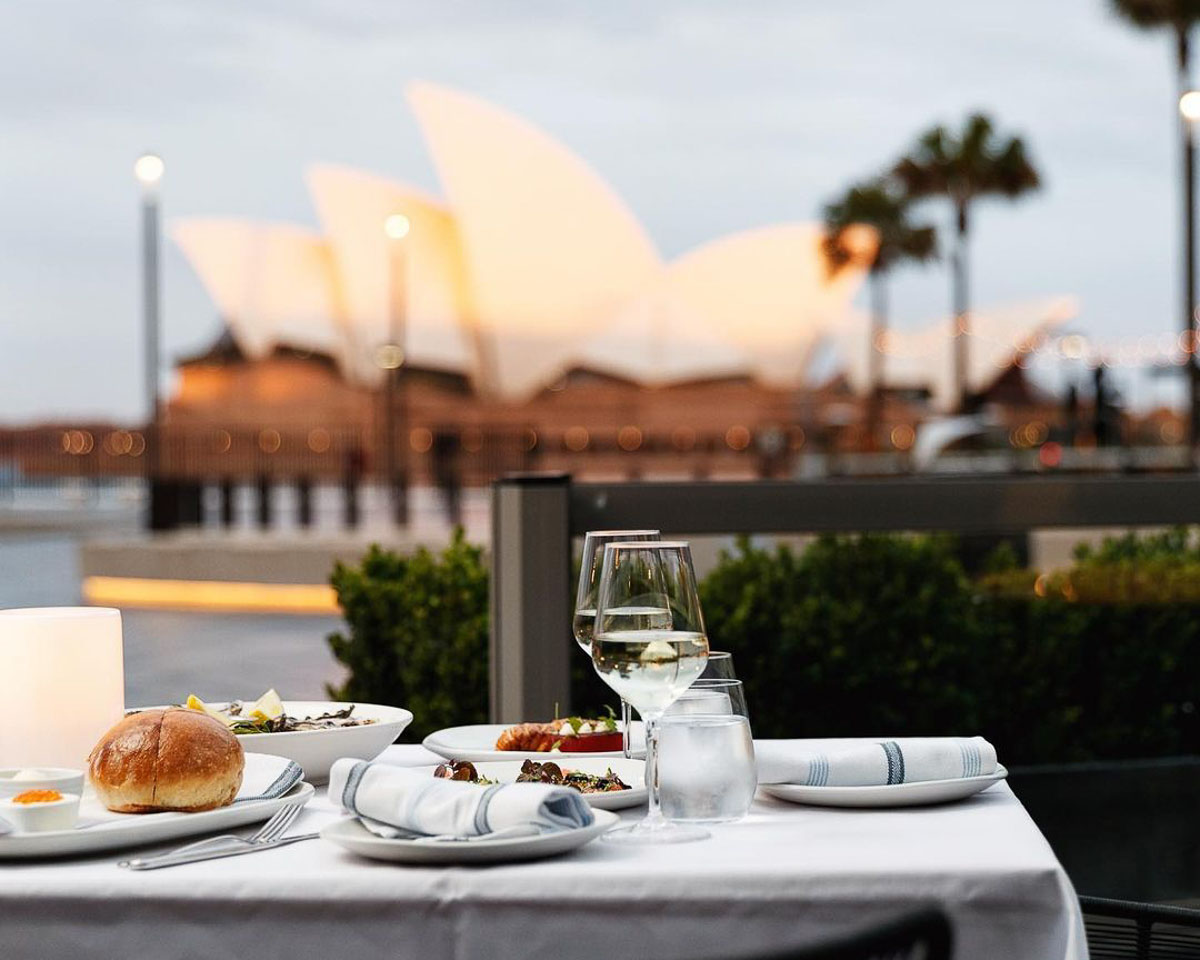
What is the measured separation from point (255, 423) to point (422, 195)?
59.6ft

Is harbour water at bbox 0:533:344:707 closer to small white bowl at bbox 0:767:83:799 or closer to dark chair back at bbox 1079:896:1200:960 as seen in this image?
dark chair back at bbox 1079:896:1200:960

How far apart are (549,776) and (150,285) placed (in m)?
20.6

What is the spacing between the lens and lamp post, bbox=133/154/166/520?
21125 millimetres

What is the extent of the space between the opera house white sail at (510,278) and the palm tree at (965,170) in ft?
18.9

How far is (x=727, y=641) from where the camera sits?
4.91 metres

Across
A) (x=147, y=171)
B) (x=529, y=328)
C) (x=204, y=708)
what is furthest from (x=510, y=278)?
(x=204, y=708)

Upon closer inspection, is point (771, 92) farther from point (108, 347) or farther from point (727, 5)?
point (108, 347)

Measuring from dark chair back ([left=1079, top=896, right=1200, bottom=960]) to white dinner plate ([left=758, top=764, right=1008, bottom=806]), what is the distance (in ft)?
1.23

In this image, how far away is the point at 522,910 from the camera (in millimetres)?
1650

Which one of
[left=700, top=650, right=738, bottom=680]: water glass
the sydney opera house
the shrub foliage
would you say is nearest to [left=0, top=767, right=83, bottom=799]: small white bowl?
[left=700, top=650, right=738, bottom=680]: water glass

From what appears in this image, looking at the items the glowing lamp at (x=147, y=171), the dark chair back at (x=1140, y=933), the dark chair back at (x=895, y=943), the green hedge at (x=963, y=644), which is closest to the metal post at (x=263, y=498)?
the glowing lamp at (x=147, y=171)

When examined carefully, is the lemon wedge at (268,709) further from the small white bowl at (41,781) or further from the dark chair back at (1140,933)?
the dark chair back at (1140,933)

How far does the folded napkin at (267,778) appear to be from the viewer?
2.01 m

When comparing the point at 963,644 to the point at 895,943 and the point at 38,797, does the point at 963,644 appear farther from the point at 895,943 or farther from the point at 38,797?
the point at 895,943
